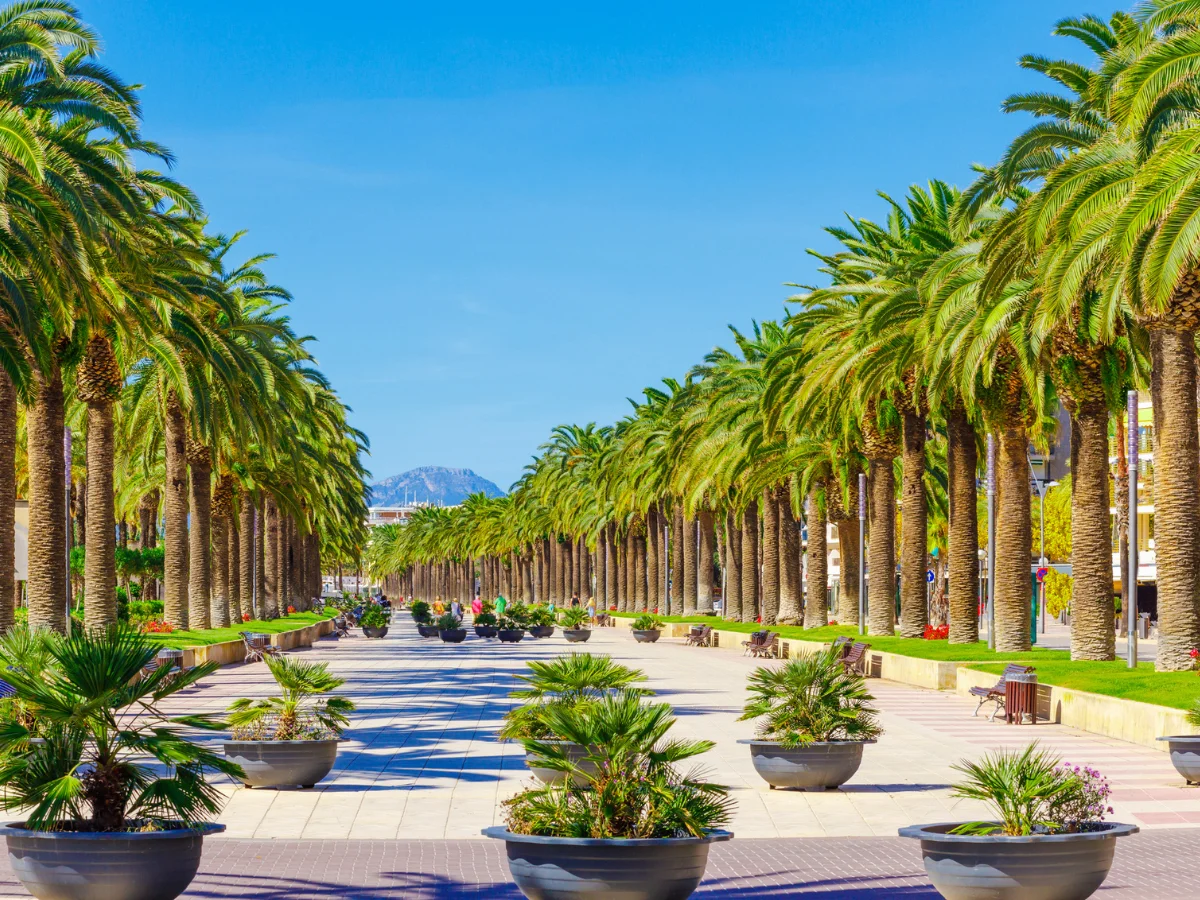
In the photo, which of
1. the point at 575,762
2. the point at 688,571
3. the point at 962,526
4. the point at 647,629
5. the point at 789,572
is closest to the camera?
the point at 575,762

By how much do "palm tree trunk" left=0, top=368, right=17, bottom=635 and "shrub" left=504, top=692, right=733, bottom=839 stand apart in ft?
57.9

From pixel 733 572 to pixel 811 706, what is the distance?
49.4 metres

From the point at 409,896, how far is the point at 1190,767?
845cm

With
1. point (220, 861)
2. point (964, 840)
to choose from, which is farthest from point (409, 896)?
point (964, 840)

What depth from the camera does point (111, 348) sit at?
99.6 feet

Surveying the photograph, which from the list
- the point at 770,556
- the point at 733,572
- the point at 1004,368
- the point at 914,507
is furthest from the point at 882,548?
the point at 733,572

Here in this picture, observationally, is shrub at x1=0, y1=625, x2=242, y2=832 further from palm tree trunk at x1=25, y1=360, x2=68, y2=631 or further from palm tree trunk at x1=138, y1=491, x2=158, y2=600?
palm tree trunk at x1=138, y1=491, x2=158, y2=600

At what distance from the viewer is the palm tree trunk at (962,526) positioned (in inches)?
1310

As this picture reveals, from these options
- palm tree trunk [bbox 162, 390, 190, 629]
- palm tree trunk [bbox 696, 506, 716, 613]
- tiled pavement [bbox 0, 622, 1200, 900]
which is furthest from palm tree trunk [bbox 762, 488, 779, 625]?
tiled pavement [bbox 0, 622, 1200, 900]

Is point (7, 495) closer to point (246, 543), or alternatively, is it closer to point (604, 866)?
point (604, 866)

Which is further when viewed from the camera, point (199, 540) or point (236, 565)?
point (236, 565)

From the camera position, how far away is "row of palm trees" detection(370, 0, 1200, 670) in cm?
2008

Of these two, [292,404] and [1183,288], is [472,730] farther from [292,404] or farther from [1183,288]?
[292,404]

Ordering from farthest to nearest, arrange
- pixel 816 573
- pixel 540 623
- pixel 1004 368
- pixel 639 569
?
pixel 639 569, pixel 540 623, pixel 816 573, pixel 1004 368
